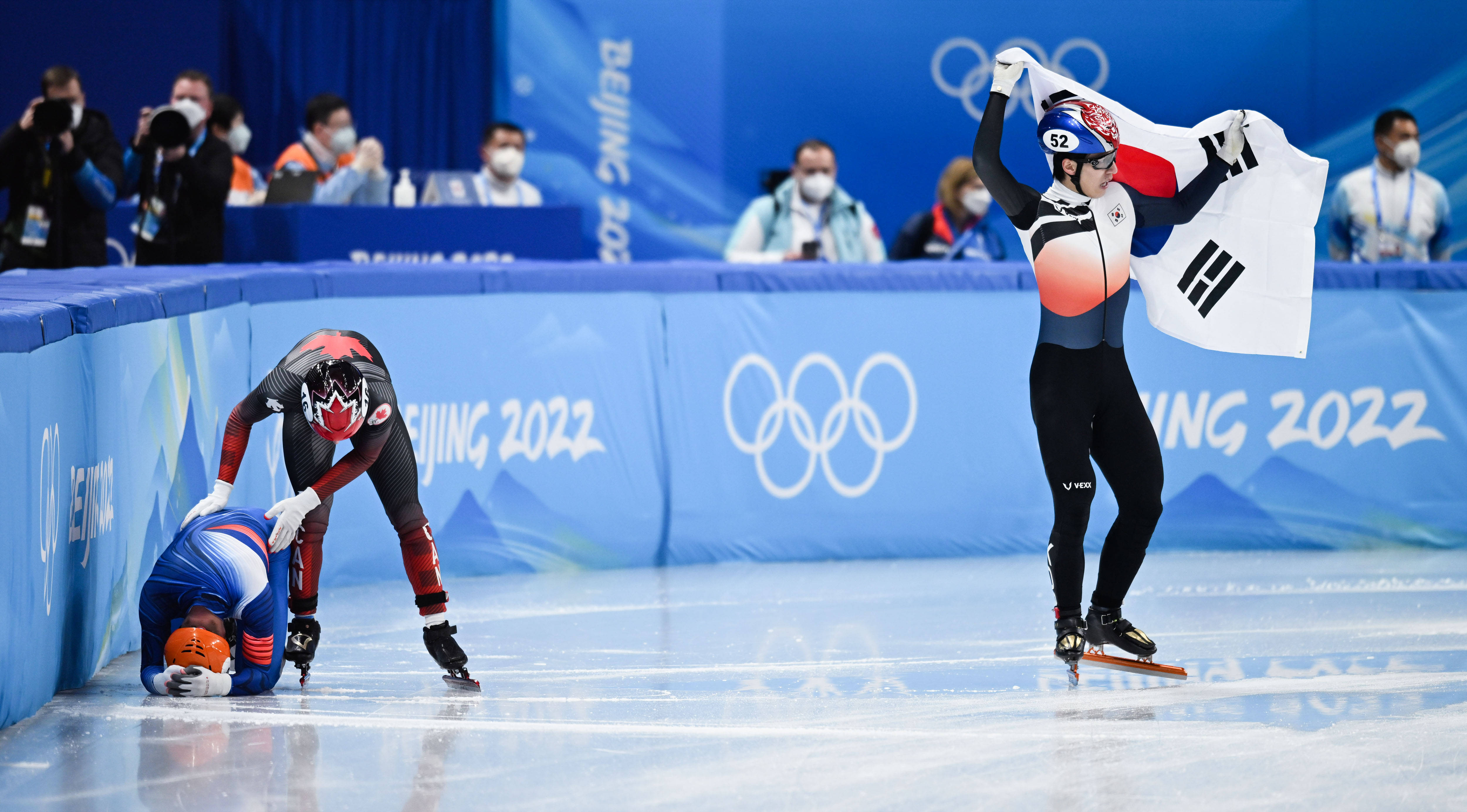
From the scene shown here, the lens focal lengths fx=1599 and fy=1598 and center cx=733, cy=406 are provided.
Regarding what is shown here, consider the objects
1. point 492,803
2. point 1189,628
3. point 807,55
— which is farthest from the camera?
point 807,55

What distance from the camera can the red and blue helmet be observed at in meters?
5.56

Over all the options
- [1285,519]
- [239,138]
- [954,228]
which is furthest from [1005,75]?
[239,138]

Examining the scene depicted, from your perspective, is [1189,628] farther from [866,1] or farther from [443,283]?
[866,1]

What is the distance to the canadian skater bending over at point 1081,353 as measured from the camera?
5.60m

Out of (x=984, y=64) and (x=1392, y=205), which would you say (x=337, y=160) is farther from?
(x=1392, y=205)

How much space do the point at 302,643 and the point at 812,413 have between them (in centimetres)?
336

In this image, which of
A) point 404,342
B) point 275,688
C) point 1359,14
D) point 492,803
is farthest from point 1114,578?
point 1359,14

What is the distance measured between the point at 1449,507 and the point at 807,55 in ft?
21.2

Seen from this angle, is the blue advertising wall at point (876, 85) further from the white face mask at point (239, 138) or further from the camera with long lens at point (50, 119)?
the camera with long lens at point (50, 119)

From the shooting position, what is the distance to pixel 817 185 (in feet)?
30.9

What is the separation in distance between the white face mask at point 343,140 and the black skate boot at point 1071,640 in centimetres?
597

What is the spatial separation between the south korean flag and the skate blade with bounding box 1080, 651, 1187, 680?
3.93ft

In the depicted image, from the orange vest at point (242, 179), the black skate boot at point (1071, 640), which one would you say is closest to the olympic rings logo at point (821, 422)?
the black skate boot at point (1071, 640)

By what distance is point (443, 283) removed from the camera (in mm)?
7863
